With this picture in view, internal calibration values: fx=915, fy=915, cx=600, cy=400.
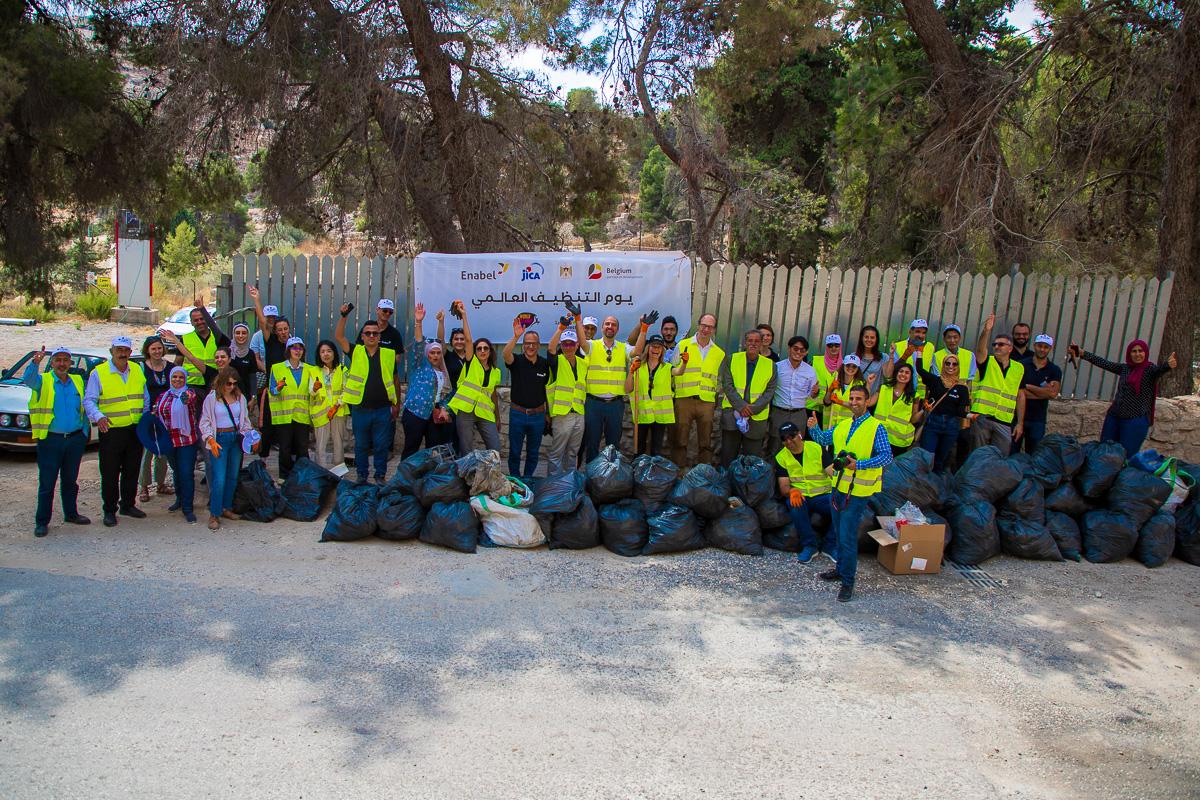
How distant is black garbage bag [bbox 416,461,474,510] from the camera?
7.61m

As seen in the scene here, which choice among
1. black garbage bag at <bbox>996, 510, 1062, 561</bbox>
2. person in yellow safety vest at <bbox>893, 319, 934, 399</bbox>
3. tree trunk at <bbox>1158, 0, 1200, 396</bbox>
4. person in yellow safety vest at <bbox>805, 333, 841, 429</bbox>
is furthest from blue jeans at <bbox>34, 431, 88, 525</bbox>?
tree trunk at <bbox>1158, 0, 1200, 396</bbox>

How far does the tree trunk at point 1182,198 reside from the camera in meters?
11.3

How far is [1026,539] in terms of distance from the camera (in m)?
7.65

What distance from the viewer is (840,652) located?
5906 mm

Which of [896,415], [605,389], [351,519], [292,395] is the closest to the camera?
[351,519]

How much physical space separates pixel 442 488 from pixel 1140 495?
5933 millimetres

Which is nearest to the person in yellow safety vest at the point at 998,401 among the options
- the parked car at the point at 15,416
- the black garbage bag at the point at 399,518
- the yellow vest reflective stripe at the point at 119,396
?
the black garbage bag at the point at 399,518

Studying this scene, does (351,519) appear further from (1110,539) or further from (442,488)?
(1110,539)

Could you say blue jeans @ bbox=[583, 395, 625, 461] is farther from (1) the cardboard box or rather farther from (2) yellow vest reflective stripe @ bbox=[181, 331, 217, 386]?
(2) yellow vest reflective stripe @ bbox=[181, 331, 217, 386]

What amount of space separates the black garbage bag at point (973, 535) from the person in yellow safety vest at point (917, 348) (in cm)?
201

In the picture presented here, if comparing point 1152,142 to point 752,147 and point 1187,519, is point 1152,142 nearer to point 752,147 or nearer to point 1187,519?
point 1187,519

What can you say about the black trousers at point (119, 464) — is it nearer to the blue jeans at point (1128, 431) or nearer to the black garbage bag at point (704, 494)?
the black garbage bag at point (704, 494)

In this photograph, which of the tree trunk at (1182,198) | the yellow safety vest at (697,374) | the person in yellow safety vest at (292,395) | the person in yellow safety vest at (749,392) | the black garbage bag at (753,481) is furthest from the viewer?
the tree trunk at (1182,198)

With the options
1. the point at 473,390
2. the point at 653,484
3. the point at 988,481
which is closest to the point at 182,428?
the point at 473,390
